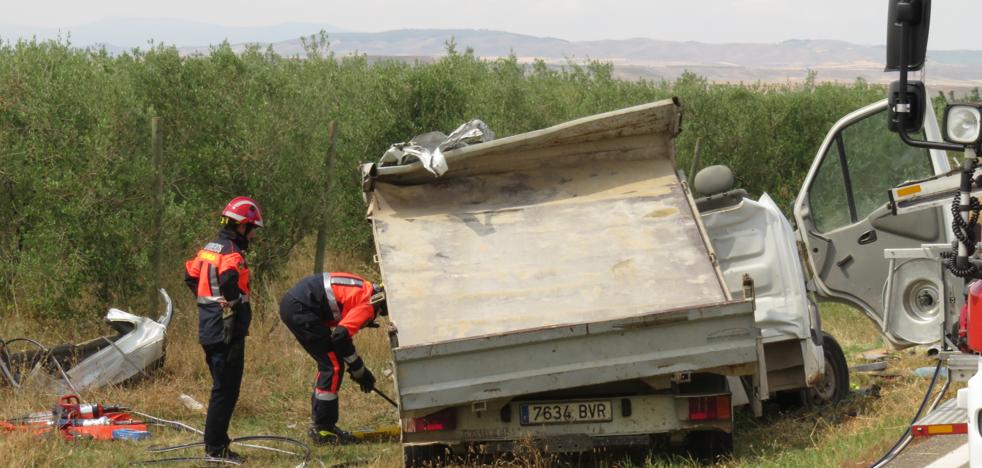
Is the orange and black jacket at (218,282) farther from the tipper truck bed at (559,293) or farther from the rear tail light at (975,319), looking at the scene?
the rear tail light at (975,319)

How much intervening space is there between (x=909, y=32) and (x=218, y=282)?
4.79 m

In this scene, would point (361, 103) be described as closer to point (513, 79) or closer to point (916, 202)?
point (513, 79)

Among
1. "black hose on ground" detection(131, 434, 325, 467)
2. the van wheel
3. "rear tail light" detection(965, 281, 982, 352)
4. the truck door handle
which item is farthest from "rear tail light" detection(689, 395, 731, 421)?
the truck door handle

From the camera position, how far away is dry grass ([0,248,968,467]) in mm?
7727

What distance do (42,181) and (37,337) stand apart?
1.52m

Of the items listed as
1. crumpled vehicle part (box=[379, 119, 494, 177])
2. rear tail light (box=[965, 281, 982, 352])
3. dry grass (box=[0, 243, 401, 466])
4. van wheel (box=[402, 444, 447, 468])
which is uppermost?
crumpled vehicle part (box=[379, 119, 494, 177])

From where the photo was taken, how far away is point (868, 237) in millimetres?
10453

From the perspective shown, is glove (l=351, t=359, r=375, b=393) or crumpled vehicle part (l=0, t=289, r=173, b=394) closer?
glove (l=351, t=359, r=375, b=393)

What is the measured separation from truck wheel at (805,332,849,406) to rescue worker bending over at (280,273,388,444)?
3566 mm

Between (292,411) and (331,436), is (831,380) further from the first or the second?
(292,411)

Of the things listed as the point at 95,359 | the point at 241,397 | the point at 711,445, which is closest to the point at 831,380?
the point at 711,445

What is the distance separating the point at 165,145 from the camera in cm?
1322

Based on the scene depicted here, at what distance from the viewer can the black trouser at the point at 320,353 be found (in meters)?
8.81

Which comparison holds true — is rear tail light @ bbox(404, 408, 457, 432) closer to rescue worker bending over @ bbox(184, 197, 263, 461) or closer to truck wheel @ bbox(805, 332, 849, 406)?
rescue worker bending over @ bbox(184, 197, 263, 461)
